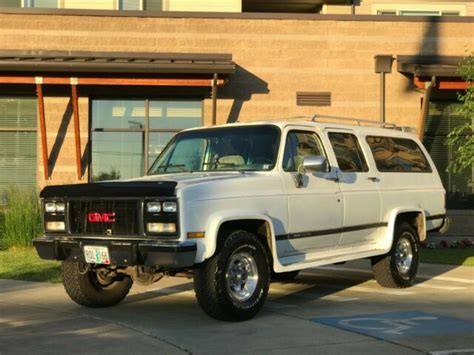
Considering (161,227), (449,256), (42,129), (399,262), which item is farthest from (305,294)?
(42,129)

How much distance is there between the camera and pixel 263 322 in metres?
6.93

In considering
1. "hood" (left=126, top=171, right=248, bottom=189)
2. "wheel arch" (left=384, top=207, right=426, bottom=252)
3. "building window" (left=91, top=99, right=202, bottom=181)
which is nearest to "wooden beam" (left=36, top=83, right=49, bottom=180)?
"building window" (left=91, top=99, right=202, bottom=181)

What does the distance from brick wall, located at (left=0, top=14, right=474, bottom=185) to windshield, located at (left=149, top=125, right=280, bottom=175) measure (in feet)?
24.2

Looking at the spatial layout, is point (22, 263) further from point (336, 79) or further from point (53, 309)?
point (336, 79)

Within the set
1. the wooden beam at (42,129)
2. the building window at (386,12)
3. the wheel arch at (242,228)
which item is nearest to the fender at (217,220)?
the wheel arch at (242,228)

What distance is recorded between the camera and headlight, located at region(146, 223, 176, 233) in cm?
643

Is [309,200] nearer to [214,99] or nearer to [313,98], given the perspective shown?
[214,99]

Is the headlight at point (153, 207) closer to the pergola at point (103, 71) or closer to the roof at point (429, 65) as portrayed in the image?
the pergola at point (103, 71)

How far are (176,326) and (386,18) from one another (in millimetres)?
11563

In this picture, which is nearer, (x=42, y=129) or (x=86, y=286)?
(x=86, y=286)

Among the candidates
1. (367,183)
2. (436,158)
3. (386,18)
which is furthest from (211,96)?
(367,183)

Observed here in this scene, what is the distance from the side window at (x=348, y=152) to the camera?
8.48m

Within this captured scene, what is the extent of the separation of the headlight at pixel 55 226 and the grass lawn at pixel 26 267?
2.72 m

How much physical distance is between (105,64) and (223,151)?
7.22m
